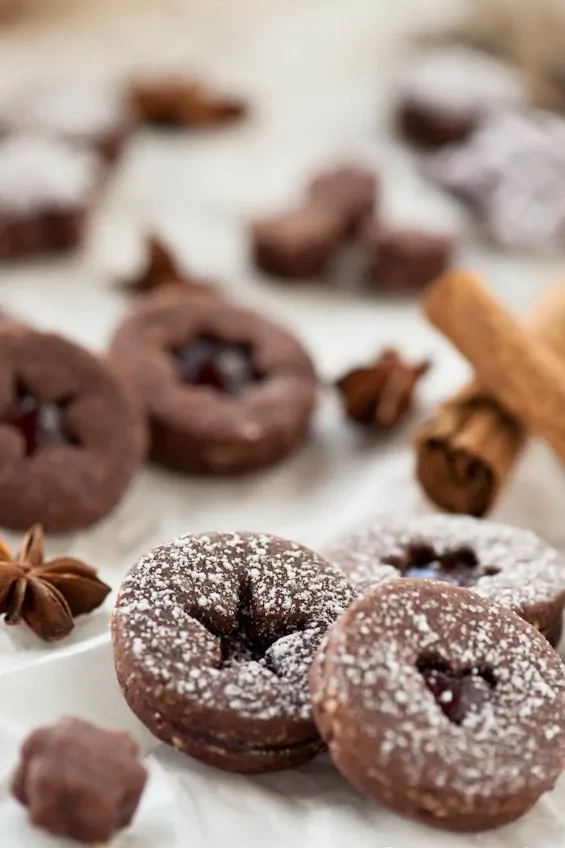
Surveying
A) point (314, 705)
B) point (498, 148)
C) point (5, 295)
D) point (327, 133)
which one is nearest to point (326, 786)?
point (314, 705)

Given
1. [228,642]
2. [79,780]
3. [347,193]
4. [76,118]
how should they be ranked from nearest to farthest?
[79,780]
[228,642]
[347,193]
[76,118]

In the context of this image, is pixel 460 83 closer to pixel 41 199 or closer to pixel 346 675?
pixel 41 199

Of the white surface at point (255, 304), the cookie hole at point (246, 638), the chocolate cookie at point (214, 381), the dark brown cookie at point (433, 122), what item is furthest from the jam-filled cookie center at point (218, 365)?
the dark brown cookie at point (433, 122)

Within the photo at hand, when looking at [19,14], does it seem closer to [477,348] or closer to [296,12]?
[296,12]

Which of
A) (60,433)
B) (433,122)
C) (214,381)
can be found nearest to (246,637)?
(60,433)

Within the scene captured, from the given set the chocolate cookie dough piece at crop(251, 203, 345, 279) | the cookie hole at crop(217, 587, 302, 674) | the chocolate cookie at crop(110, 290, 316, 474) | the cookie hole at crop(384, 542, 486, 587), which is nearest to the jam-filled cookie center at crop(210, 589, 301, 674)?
the cookie hole at crop(217, 587, 302, 674)

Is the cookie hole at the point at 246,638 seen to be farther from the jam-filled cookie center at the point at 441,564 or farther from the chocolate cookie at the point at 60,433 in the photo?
the chocolate cookie at the point at 60,433
